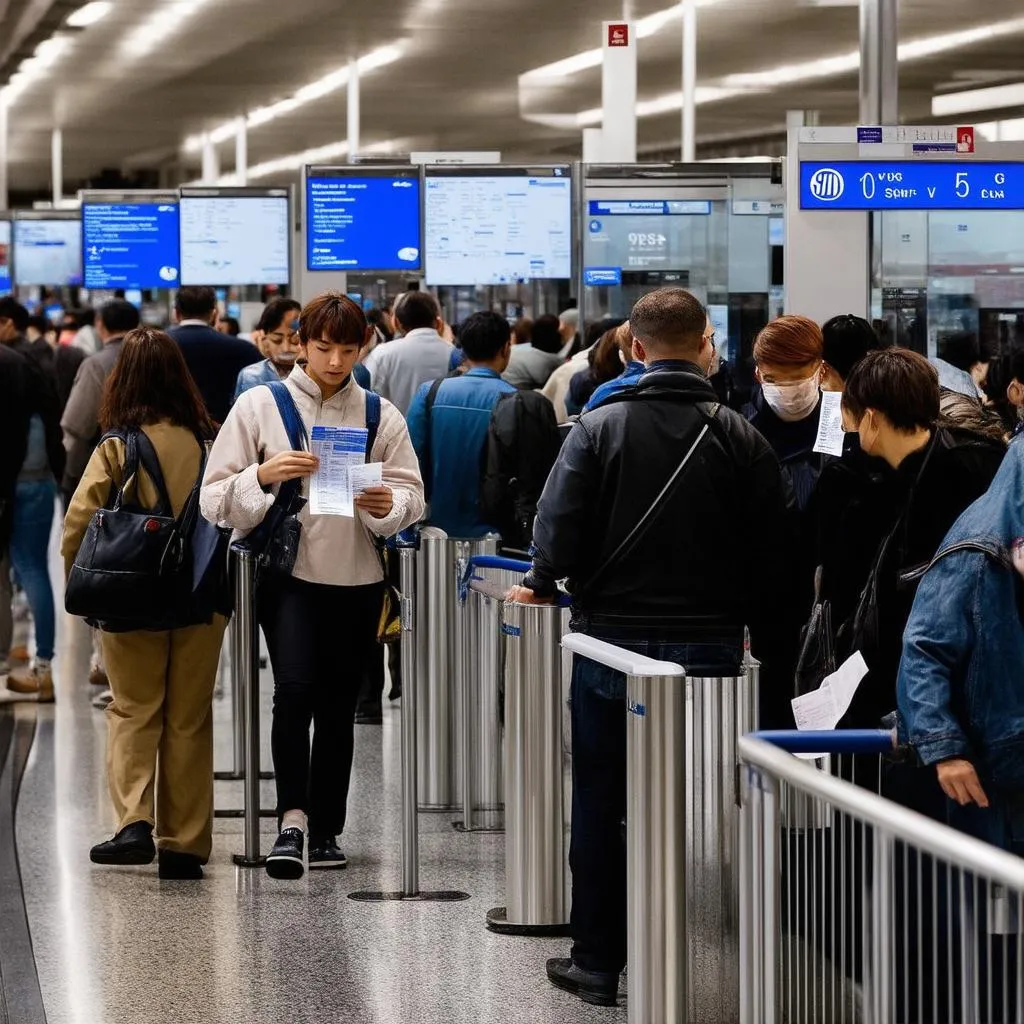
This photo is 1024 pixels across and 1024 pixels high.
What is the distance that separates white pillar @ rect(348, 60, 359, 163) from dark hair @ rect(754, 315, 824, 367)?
11.1 m

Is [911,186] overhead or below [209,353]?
overhead

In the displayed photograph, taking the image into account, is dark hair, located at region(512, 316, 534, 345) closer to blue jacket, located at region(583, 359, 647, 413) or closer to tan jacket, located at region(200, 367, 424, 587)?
tan jacket, located at region(200, 367, 424, 587)

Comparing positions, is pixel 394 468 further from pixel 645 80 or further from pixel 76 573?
pixel 645 80

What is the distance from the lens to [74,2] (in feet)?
53.5

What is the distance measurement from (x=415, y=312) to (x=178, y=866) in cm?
370

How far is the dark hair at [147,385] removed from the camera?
5.61 meters

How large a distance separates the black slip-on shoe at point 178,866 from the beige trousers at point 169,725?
20 mm

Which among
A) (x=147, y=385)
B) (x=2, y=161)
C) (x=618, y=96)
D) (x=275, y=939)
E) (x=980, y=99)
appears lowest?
(x=275, y=939)

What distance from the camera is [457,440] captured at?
7.37 metres

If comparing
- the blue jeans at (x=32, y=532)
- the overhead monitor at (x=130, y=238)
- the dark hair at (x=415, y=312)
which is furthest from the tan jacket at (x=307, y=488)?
the overhead monitor at (x=130, y=238)

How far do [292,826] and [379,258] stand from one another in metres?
5.65

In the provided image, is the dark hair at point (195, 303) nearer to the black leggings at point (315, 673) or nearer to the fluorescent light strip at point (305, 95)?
the black leggings at point (315, 673)

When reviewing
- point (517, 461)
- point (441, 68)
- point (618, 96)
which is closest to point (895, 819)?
point (517, 461)

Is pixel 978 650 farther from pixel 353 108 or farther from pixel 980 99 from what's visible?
pixel 980 99
